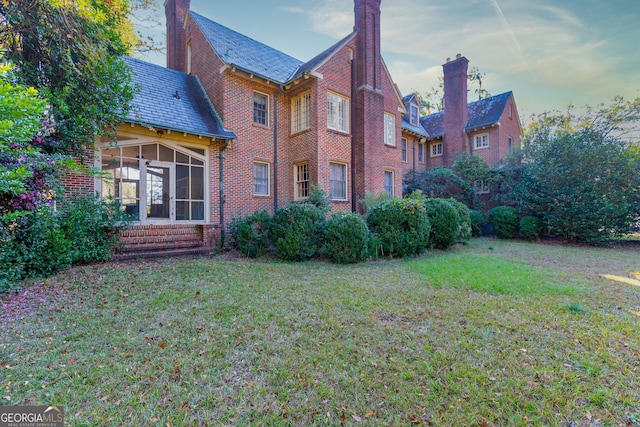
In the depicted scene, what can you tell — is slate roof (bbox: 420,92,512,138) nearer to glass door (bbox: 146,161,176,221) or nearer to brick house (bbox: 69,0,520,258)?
brick house (bbox: 69,0,520,258)

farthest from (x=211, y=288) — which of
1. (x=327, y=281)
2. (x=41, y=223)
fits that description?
(x=41, y=223)

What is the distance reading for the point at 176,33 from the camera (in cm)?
1352

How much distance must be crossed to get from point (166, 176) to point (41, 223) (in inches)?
192

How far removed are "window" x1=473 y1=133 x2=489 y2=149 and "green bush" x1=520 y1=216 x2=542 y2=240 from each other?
24.4 ft

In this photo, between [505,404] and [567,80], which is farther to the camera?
[567,80]

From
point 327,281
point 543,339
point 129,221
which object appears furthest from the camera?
point 129,221

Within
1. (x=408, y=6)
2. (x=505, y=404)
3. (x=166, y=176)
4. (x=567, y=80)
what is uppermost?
(x=408, y=6)

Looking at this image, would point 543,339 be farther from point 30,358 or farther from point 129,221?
point 129,221

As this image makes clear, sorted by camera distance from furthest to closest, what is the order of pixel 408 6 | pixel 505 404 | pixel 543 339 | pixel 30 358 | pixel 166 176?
1. pixel 166 176
2. pixel 408 6
3. pixel 543 339
4. pixel 30 358
5. pixel 505 404

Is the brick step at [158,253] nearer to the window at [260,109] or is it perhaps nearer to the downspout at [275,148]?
the downspout at [275,148]

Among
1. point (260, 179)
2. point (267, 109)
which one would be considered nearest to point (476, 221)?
point (260, 179)

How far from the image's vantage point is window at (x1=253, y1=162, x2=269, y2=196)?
38.0 feet

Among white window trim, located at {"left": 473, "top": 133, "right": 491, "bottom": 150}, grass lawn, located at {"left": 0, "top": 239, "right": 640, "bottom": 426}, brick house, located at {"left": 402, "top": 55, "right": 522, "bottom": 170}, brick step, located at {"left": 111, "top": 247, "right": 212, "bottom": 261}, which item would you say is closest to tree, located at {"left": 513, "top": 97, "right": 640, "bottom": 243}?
brick house, located at {"left": 402, "top": 55, "right": 522, "bottom": 170}

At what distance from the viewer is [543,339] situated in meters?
3.33
